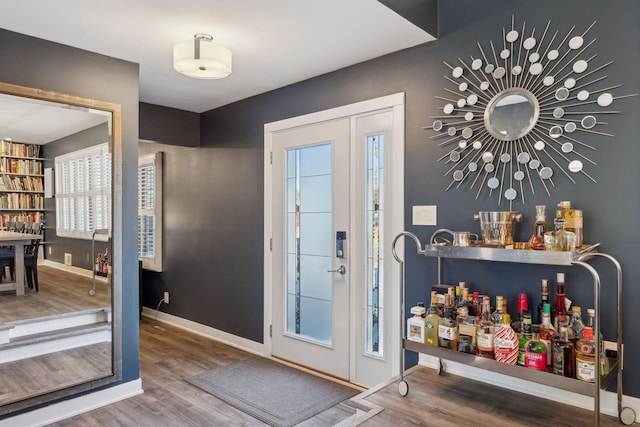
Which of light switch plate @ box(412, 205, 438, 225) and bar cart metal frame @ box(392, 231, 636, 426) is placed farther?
light switch plate @ box(412, 205, 438, 225)

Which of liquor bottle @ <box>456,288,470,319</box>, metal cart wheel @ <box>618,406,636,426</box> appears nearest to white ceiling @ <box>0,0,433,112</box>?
liquor bottle @ <box>456,288,470,319</box>

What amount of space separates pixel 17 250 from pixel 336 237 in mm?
2015

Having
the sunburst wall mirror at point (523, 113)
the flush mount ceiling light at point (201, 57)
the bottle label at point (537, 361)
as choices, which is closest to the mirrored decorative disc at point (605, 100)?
the sunburst wall mirror at point (523, 113)

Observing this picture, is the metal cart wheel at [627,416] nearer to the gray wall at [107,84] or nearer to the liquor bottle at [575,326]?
the liquor bottle at [575,326]

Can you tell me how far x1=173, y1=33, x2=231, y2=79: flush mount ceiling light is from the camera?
2.30 m

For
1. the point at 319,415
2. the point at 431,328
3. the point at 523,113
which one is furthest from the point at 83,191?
the point at 523,113

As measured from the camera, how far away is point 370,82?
2867 millimetres

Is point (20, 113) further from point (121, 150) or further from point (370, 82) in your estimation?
point (370, 82)

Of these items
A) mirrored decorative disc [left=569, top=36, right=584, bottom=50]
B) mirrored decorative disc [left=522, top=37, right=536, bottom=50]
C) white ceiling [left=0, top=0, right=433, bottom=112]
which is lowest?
mirrored decorative disc [left=569, top=36, right=584, bottom=50]

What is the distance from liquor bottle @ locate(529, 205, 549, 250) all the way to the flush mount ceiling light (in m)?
1.84

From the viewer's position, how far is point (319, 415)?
2.62m

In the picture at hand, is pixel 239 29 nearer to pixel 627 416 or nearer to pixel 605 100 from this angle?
pixel 605 100

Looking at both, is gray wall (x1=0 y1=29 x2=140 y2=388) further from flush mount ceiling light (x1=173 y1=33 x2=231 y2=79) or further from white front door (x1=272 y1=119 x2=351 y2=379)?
white front door (x1=272 y1=119 x2=351 y2=379)

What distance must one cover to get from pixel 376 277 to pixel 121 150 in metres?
1.93
